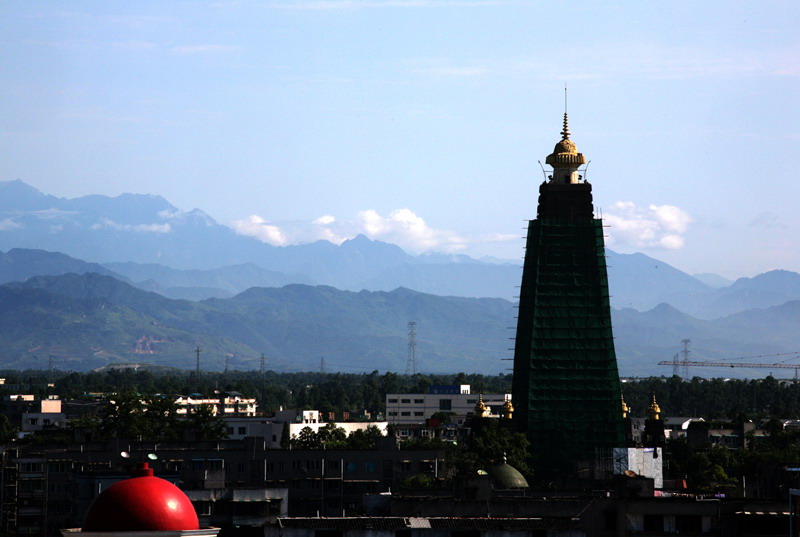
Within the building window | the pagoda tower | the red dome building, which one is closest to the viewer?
the red dome building

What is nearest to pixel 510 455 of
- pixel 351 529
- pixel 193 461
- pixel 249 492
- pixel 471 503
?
pixel 193 461

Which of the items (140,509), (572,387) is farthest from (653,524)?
(572,387)

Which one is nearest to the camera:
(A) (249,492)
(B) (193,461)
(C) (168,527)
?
(C) (168,527)

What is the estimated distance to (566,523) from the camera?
87.6 metres

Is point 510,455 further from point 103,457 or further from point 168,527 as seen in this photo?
point 168,527

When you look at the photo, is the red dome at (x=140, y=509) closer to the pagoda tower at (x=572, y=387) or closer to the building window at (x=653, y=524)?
the building window at (x=653, y=524)

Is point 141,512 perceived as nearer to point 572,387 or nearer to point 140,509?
point 140,509

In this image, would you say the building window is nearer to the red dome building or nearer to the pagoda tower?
the red dome building

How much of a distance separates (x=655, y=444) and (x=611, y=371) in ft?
33.0

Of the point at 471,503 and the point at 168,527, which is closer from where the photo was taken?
the point at 168,527

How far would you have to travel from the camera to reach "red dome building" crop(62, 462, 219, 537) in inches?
1791

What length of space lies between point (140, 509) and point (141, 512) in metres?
0.09

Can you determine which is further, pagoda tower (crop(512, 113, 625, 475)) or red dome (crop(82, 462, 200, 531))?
pagoda tower (crop(512, 113, 625, 475))

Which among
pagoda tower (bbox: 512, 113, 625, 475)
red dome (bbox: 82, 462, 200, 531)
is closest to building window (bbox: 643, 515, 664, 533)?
red dome (bbox: 82, 462, 200, 531)
